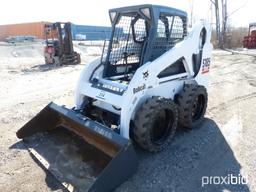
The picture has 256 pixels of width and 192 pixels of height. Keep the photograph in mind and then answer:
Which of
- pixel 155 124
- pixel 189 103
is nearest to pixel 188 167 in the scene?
pixel 155 124

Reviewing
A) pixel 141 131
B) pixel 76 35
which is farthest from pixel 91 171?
pixel 76 35

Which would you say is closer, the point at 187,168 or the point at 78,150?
the point at 187,168

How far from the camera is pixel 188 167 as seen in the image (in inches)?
144

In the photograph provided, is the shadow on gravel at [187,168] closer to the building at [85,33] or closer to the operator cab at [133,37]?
the operator cab at [133,37]

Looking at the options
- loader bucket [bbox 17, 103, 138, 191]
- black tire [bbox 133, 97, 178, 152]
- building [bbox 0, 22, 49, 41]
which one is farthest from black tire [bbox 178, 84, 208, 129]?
building [bbox 0, 22, 49, 41]

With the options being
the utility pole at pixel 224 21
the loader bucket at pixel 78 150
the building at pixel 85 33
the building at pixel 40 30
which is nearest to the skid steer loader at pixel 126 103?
the loader bucket at pixel 78 150

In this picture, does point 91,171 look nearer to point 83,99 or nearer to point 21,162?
point 21,162

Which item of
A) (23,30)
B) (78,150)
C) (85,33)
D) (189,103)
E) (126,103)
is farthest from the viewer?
(23,30)

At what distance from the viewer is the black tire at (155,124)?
11.9 feet

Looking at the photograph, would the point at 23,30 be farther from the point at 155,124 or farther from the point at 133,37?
the point at 155,124

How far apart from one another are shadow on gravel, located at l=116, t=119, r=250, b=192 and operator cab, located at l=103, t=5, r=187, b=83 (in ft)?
4.55

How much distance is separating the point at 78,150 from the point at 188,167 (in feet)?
5.15

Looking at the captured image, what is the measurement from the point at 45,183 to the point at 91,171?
572 millimetres

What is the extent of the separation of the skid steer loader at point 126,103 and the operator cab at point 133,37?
2cm
